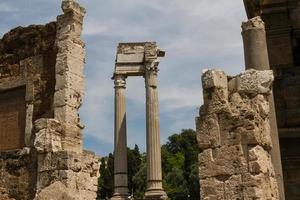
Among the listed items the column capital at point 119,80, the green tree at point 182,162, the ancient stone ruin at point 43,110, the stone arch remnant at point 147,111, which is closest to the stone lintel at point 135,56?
A: the stone arch remnant at point 147,111

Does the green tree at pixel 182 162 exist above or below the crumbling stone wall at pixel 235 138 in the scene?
above

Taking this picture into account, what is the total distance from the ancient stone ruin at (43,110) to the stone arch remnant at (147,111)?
1253 centimetres

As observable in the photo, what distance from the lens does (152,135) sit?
24812 millimetres

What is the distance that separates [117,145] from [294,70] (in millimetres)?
14001

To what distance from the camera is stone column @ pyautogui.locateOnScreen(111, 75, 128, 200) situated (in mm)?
25198

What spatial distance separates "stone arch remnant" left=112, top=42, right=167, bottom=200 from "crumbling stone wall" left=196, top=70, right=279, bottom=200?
16.0m

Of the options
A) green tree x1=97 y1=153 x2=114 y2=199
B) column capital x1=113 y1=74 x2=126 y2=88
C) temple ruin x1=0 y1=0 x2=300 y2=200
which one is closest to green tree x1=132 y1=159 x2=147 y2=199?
green tree x1=97 y1=153 x2=114 y2=199

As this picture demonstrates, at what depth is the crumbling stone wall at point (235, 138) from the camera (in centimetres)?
736

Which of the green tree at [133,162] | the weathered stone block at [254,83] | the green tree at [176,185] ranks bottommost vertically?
the weathered stone block at [254,83]

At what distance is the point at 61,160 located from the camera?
9.50 m

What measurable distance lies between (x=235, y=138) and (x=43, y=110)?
18.7 feet

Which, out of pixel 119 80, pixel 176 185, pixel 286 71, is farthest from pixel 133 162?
pixel 286 71

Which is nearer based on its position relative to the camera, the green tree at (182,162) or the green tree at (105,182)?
the green tree at (182,162)

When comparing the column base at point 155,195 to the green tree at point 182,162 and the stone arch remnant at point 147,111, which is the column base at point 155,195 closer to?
the stone arch remnant at point 147,111
